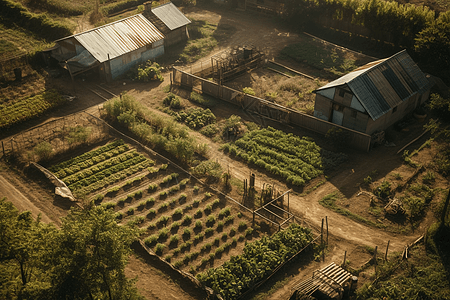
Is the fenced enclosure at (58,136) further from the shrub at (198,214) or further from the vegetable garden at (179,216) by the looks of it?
the shrub at (198,214)

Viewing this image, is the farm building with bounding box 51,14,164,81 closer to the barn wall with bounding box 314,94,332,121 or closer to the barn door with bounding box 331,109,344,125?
the barn wall with bounding box 314,94,332,121

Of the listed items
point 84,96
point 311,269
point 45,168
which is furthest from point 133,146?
point 311,269

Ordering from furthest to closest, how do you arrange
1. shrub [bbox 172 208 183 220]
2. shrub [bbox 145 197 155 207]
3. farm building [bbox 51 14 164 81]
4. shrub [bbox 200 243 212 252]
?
1. farm building [bbox 51 14 164 81]
2. shrub [bbox 145 197 155 207]
3. shrub [bbox 172 208 183 220]
4. shrub [bbox 200 243 212 252]

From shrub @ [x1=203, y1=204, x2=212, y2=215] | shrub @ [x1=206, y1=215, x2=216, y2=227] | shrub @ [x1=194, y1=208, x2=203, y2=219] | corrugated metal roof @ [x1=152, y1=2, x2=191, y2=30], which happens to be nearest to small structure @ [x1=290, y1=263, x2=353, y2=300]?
shrub @ [x1=206, y1=215, x2=216, y2=227]

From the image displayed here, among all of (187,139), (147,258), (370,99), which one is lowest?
(147,258)

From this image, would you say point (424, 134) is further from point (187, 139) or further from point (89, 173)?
point (89, 173)
